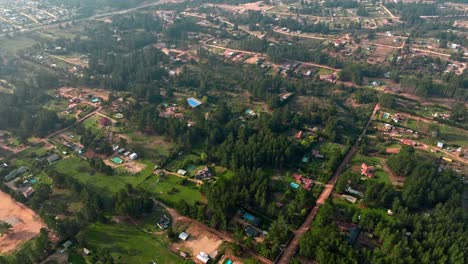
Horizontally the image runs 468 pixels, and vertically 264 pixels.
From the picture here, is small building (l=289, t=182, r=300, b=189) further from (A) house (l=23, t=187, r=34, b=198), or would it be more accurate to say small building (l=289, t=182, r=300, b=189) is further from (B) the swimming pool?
(A) house (l=23, t=187, r=34, b=198)

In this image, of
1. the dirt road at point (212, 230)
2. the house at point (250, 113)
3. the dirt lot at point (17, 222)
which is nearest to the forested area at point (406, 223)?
the dirt road at point (212, 230)

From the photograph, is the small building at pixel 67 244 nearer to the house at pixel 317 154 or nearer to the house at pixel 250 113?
the house at pixel 317 154

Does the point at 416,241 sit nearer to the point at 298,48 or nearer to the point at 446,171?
the point at 446,171

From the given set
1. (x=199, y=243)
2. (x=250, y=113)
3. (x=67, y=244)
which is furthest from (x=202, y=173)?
(x=250, y=113)

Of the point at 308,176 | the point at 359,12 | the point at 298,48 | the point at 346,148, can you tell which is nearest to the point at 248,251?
the point at 308,176

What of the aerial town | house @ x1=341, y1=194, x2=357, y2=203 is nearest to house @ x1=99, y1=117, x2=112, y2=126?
the aerial town

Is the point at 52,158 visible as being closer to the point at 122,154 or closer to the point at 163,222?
the point at 122,154

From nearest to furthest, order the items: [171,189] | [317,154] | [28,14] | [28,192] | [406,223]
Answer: [406,223] → [28,192] → [171,189] → [317,154] → [28,14]
